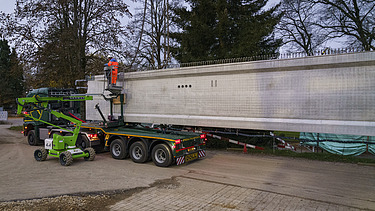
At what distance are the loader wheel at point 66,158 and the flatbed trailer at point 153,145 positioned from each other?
5.74 ft

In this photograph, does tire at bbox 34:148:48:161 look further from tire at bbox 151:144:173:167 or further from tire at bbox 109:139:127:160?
tire at bbox 151:144:173:167

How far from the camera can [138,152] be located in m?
9.50

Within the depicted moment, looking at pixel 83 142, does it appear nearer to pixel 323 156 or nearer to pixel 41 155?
pixel 41 155

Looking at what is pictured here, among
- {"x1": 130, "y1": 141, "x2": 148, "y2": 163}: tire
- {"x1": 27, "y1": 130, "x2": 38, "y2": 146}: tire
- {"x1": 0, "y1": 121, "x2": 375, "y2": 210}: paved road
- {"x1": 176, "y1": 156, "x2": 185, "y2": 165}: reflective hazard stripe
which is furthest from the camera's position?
{"x1": 27, "y1": 130, "x2": 38, "y2": 146}: tire

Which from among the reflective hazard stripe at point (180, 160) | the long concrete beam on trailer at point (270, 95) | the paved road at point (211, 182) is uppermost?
the long concrete beam on trailer at point (270, 95)

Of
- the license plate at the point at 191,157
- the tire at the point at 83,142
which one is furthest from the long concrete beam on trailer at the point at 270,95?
the tire at the point at 83,142

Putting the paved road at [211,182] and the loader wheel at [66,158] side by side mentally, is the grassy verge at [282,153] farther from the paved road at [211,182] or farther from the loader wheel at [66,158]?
the loader wheel at [66,158]

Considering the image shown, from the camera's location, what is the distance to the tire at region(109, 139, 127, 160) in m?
9.80

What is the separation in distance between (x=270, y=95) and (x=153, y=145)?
4649 millimetres

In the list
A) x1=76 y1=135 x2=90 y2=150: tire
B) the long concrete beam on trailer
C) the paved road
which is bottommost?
the paved road

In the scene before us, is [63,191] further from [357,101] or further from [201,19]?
[201,19]

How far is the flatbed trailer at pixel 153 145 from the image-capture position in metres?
8.54

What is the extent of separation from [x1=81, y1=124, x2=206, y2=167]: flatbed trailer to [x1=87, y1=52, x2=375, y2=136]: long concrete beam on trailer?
1457mm

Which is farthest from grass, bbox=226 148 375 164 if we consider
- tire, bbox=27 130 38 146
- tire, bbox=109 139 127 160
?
tire, bbox=27 130 38 146
